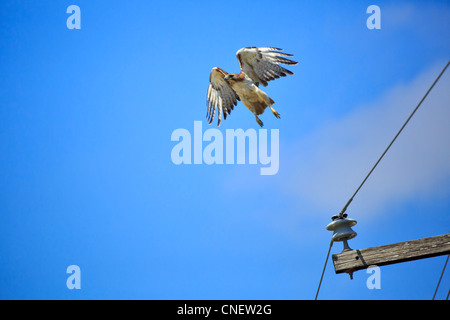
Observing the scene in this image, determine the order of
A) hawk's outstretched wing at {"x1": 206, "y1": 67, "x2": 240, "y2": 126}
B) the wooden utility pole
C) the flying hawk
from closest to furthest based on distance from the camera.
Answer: the wooden utility pole
the flying hawk
hawk's outstretched wing at {"x1": 206, "y1": 67, "x2": 240, "y2": 126}

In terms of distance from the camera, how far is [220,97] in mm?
17156

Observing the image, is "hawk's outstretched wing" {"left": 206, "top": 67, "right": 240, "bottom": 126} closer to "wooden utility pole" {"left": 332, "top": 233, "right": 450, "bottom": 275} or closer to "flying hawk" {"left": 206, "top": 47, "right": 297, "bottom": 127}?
"flying hawk" {"left": 206, "top": 47, "right": 297, "bottom": 127}

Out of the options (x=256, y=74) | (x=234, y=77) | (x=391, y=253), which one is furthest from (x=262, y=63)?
(x=391, y=253)

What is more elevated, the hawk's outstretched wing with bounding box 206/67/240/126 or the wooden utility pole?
the hawk's outstretched wing with bounding box 206/67/240/126

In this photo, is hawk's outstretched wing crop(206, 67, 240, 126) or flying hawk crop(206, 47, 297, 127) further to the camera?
hawk's outstretched wing crop(206, 67, 240, 126)

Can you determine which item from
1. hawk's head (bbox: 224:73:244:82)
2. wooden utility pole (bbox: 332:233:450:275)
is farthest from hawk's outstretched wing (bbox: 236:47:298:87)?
wooden utility pole (bbox: 332:233:450:275)

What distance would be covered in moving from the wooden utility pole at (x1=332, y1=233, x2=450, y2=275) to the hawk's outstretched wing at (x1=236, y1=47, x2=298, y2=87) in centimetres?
925

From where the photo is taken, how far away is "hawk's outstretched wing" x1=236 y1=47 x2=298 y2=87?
15.3m

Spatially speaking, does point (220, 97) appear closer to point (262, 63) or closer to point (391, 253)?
point (262, 63)
